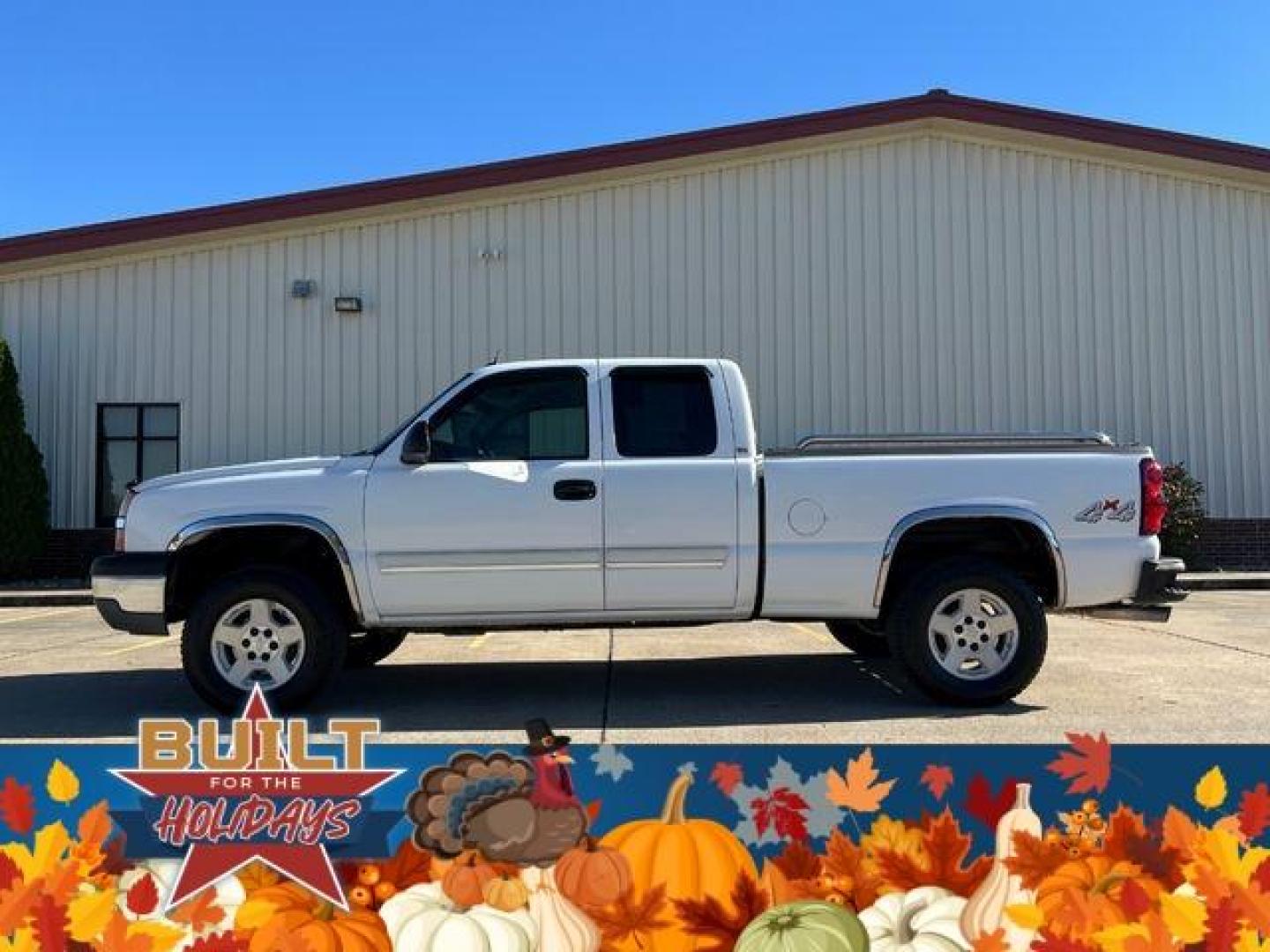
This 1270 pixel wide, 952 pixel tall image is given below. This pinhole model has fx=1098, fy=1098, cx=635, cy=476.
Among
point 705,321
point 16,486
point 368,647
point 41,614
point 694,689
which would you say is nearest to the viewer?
point 694,689

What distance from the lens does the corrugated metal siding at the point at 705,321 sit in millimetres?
17375

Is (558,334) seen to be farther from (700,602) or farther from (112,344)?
(700,602)

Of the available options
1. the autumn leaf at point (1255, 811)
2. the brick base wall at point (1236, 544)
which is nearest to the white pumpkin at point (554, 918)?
the autumn leaf at point (1255, 811)

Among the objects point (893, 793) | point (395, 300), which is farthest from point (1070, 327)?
point (893, 793)

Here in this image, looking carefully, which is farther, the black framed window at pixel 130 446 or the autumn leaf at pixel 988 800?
the black framed window at pixel 130 446

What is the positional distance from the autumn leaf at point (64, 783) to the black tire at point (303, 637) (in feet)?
15.6

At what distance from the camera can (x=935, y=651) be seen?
19.8 ft

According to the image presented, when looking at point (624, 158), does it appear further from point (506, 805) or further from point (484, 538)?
point (506, 805)

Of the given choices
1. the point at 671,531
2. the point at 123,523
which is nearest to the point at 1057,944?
the point at 671,531

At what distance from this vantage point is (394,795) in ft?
4.22

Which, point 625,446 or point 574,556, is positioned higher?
point 625,446

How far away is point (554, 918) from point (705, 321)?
1647cm

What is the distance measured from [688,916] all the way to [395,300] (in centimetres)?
1688

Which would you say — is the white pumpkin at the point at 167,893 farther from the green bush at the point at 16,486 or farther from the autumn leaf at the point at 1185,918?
the green bush at the point at 16,486
